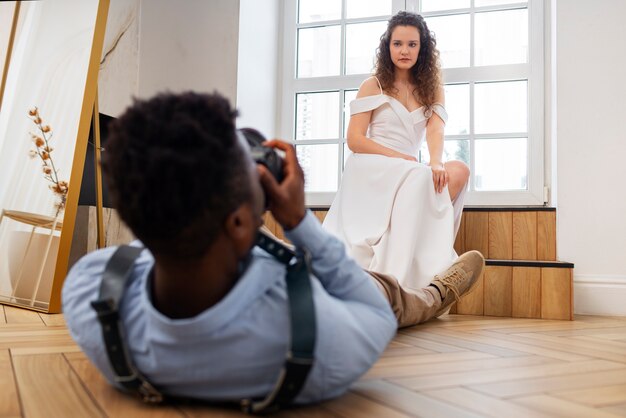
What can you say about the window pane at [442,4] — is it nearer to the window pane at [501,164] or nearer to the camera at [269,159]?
the window pane at [501,164]

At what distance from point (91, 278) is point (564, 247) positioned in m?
1.94

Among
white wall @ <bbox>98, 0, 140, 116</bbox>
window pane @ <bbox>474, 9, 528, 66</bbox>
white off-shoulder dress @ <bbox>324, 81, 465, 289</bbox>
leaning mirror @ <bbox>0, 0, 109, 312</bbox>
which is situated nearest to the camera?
leaning mirror @ <bbox>0, 0, 109, 312</bbox>

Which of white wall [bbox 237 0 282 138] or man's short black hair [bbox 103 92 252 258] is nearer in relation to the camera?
man's short black hair [bbox 103 92 252 258]

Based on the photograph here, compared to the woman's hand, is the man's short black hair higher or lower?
lower

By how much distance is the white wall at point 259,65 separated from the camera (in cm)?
282

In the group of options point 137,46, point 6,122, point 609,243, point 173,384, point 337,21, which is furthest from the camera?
point 337,21

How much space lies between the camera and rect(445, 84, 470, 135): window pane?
111 inches

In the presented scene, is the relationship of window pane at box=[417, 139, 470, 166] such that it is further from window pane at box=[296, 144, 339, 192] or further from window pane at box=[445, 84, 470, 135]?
window pane at box=[296, 144, 339, 192]

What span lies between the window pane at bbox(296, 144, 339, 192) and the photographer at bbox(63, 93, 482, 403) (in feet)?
7.19

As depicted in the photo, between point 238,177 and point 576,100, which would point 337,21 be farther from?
point 238,177

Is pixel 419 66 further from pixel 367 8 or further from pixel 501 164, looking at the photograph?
pixel 367 8

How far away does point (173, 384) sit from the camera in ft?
2.52

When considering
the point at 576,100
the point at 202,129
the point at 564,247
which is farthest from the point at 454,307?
the point at 202,129

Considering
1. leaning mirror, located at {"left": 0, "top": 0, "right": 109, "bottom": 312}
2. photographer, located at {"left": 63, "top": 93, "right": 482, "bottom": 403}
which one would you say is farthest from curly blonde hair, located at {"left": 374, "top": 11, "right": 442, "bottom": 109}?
photographer, located at {"left": 63, "top": 93, "right": 482, "bottom": 403}
